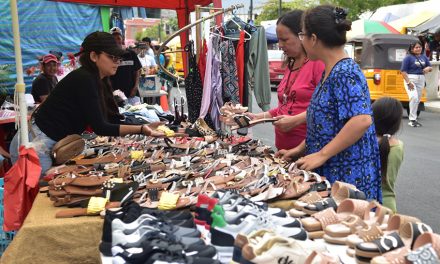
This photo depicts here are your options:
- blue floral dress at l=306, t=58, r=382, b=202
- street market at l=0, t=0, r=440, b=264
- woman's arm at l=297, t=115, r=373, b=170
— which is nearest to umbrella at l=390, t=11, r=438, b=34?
street market at l=0, t=0, r=440, b=264

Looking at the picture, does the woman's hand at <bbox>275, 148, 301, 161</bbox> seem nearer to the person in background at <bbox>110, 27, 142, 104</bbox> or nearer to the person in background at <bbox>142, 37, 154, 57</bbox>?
the person in background at <bbox>110, 27, 142, 104</bbox>

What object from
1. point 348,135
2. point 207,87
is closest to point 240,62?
point 207,87

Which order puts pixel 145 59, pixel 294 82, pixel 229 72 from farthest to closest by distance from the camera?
1. pixel 145 59
2. pixel 229 72
3. pixel 294 82

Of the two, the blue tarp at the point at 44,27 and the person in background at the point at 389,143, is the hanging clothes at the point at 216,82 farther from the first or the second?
the blue tarp at the point at 44,27

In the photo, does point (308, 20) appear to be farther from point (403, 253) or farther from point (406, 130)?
point (406, 130)

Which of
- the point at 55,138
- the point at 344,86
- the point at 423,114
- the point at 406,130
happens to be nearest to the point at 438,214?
the point at 344,86

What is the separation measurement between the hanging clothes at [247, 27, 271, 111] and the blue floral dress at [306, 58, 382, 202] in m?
2.80

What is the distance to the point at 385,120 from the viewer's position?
3570mm

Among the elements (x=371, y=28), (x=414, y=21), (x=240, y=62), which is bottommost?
(x=240, y=62)

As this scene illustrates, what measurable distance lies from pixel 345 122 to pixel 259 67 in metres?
3.05

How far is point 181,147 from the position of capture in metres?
4.12

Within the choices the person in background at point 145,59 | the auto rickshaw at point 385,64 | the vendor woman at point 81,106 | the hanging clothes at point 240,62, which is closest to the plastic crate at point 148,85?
the person in background at point 145,59

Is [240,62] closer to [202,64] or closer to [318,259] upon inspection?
[202,64]

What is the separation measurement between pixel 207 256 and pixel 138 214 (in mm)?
549
